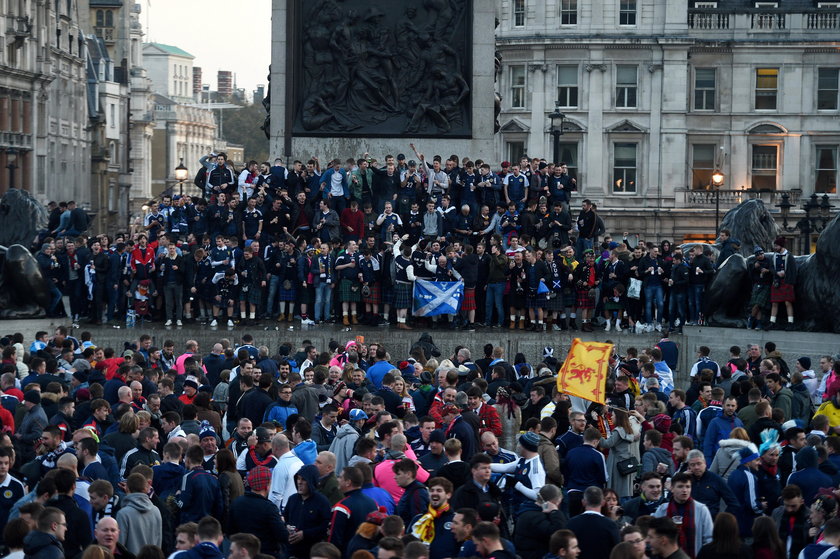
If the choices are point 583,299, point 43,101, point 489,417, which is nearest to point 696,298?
point 583,299

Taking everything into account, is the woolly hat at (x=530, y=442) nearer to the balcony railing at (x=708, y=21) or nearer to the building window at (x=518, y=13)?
the building window at (x=518, y=13)

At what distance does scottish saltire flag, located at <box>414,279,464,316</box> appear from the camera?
29188 millimetres

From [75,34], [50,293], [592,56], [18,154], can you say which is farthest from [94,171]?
[50,293]

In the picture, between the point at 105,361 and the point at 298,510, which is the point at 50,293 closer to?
the point at 105,361

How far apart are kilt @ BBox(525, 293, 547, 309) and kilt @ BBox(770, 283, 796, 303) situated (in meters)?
4.09

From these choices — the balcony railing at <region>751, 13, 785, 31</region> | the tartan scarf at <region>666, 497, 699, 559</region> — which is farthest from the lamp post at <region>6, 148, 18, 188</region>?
the tartan scarf at <region>666, 497, 699, 559</region>

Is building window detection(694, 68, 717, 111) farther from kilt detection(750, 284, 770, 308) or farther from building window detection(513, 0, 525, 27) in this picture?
kilt detection(750, 284, 770, 308)

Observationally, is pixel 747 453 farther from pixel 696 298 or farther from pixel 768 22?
pixel 768 22

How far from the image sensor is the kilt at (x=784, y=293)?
28.0 metres

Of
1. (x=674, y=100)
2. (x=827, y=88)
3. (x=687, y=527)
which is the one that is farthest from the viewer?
(x=827, y=88)

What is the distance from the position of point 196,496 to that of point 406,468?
1896mm

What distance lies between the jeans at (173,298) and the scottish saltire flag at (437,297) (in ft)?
14.1

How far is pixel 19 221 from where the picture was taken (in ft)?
103

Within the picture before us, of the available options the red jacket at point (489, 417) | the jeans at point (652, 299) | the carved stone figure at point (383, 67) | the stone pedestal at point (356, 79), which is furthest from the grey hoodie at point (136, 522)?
the carved stone figure at point (383, 67)
